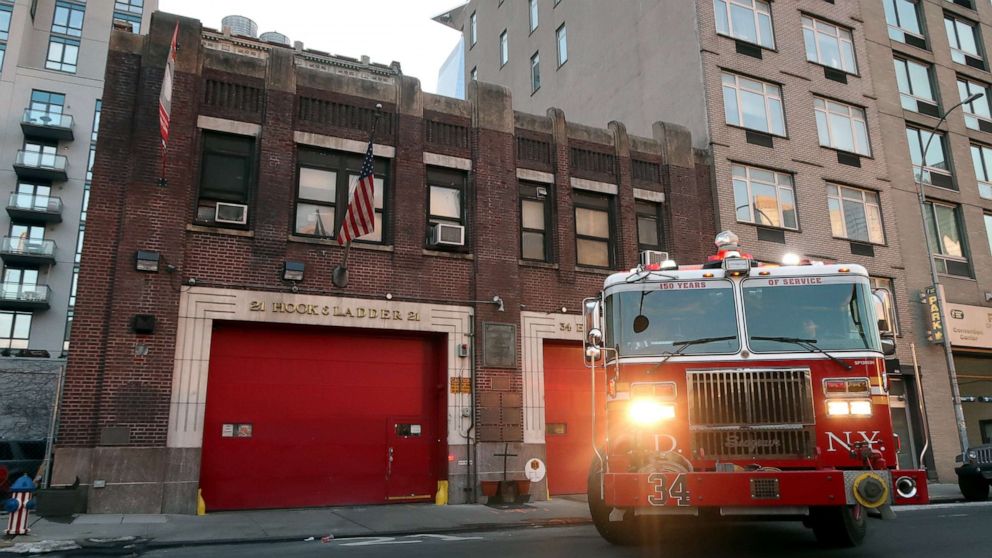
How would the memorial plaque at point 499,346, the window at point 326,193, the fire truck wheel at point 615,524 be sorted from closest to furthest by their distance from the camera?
the fire truck wheel at point 615,524 < the window at point 326,193 < the memorial plaque at point 499,346

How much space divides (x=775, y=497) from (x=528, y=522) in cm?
651

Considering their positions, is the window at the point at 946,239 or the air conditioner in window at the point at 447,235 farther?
the window at the point at 946,239

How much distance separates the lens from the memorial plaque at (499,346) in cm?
1653

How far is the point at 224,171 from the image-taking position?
15461 millimetres

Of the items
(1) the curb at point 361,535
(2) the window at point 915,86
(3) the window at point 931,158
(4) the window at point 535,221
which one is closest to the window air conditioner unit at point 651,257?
(1) the curb at point 361,535

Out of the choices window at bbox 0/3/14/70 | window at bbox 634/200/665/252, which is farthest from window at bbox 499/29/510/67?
window at bbox 0/3/14/70

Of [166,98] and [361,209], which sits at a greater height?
[166,98]

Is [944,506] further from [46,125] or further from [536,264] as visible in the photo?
[46,125]

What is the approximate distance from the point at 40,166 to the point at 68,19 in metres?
13.4

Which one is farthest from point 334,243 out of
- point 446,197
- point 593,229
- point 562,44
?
point 562,44

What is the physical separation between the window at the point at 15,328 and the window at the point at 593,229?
43616mm

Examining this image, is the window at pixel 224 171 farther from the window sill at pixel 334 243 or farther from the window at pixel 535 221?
the window at pixel 535 221

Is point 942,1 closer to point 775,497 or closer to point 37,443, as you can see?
point 775,497

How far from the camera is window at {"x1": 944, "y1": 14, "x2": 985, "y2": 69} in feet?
93.4
